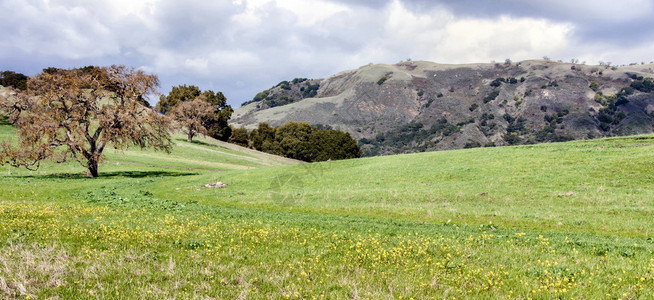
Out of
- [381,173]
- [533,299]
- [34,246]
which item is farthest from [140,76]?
[533,299]

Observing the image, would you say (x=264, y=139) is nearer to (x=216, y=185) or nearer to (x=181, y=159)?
(x=181, y=159)

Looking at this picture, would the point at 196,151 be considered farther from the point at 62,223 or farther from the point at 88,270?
the point at 88,270

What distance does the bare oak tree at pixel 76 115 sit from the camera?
38469 millimetres

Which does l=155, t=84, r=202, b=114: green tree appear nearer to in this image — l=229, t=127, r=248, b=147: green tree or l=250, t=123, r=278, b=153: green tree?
l=229, t=127, r=248, b=147: green tree

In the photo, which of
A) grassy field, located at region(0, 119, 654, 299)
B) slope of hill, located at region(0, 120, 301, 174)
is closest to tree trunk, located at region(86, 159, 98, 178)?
slope of hill, located at region(0, 120, 301, 174)

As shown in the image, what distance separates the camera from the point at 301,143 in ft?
437

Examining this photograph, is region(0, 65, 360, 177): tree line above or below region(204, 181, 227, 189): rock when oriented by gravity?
above

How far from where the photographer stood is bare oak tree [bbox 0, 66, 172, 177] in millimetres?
38469

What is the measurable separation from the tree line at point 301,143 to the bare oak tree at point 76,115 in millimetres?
87123

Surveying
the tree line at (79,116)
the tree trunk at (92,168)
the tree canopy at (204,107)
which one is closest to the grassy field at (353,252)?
the tree line at (79,116)

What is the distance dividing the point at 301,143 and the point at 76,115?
311 feet

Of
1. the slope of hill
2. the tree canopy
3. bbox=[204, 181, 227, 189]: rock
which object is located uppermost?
the tree canopy

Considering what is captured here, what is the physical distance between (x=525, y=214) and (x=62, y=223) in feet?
79.5

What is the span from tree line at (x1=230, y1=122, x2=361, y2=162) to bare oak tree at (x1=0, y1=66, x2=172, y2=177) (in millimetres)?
87123
